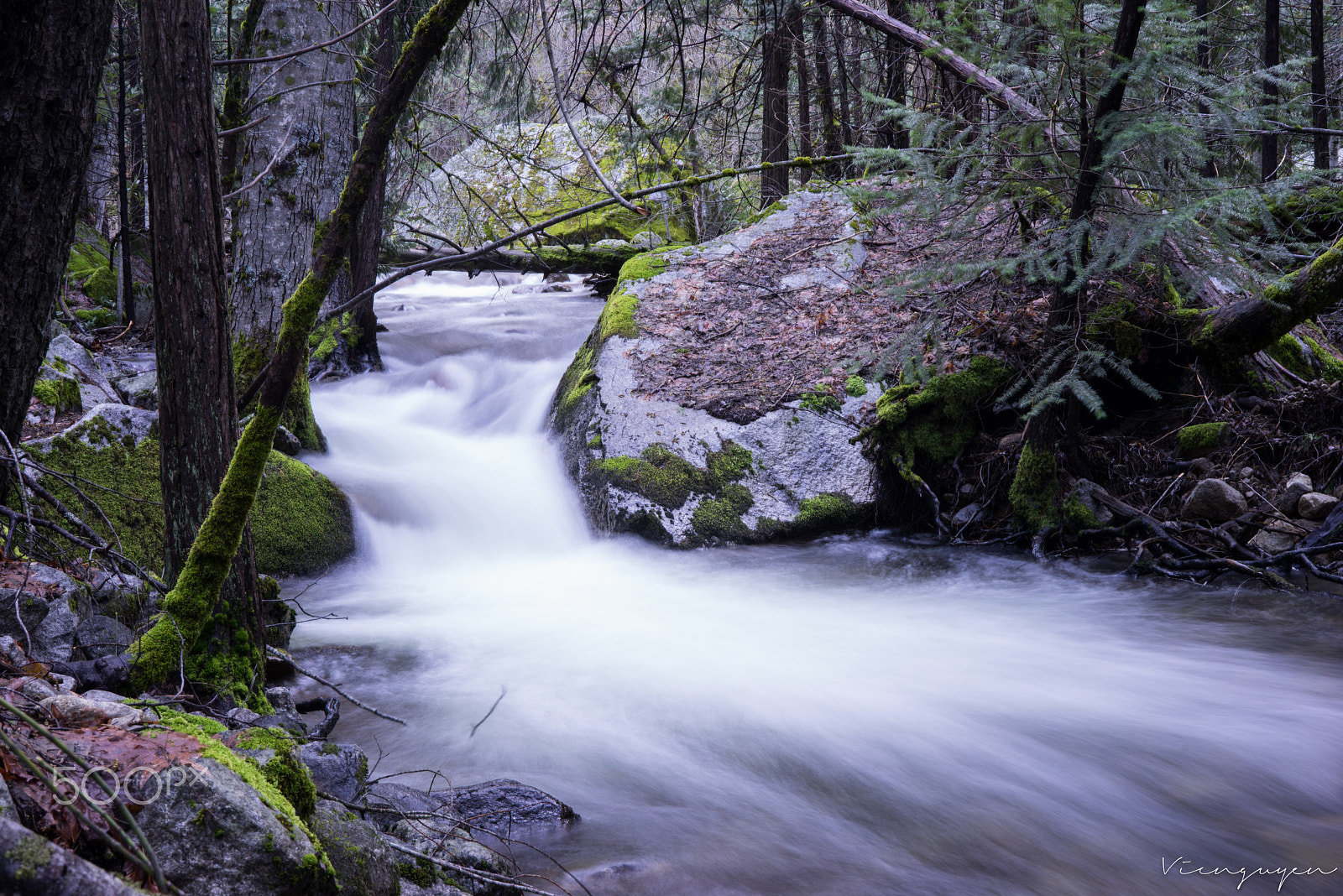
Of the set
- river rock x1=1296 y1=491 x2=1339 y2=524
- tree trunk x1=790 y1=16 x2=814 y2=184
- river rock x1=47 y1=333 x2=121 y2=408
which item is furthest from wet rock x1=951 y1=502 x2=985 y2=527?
river rock x1=47 y1=333 x2=121 y2=408

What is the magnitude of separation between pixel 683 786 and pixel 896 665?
1.68 metres

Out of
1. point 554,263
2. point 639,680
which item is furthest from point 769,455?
point 554,263

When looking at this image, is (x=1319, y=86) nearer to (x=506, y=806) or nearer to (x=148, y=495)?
(x=506, y=806)

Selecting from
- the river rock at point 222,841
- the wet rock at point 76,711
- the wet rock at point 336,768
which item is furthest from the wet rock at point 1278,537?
the wet rock at point 76,711

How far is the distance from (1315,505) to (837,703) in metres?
3.39

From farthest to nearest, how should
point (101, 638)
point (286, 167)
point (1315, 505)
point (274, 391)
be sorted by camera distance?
point (286, 167), point (1315, 505), point (101, 638), point (274, 391)

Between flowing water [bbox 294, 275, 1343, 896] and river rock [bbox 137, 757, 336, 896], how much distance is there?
1257 millimetres

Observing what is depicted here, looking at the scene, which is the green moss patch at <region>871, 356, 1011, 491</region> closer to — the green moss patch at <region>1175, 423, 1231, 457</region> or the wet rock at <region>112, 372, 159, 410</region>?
the green moss patch at <region>1175, 423, 1231, 457</region>

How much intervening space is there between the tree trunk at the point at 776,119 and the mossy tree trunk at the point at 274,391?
6344 mm

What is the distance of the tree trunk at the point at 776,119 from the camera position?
923 centimetres

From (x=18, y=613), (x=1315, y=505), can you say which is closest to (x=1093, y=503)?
(x=1315, y=505)

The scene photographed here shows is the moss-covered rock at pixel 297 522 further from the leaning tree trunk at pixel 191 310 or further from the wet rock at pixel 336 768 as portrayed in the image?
the wet rock at pixel 336 768

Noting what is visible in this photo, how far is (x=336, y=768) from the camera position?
2.34m

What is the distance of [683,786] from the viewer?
3.41m
